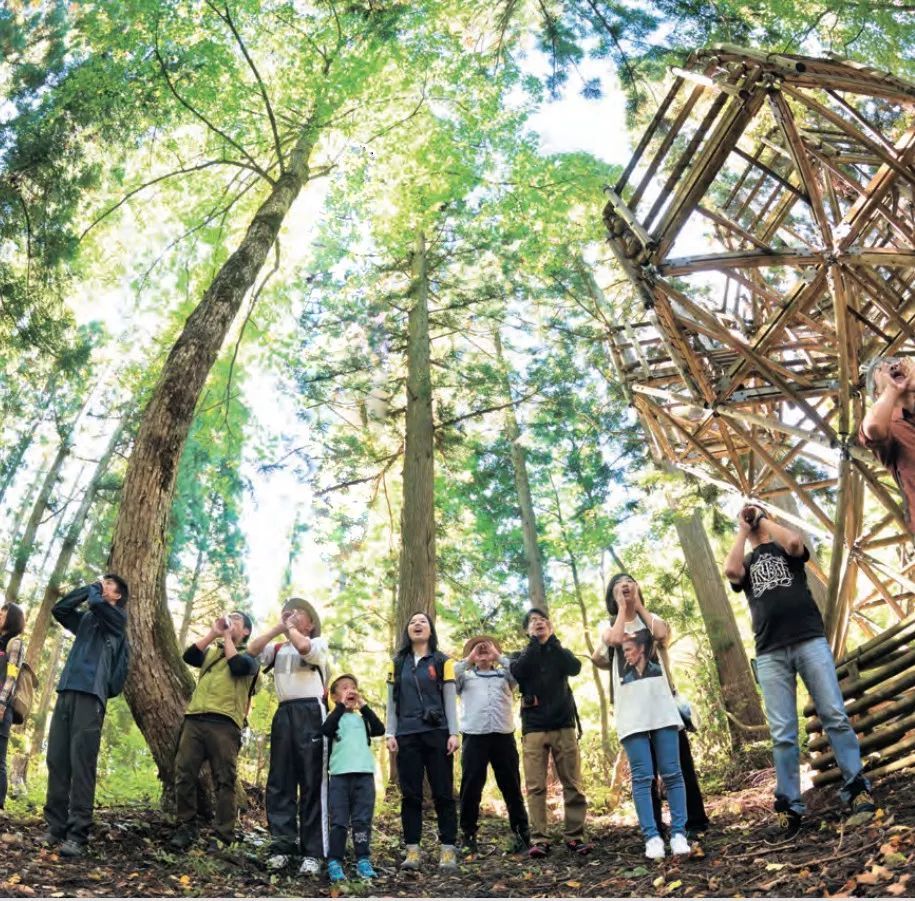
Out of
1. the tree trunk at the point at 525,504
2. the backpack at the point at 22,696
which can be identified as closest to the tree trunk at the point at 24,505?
the tree trunk at the point at 525,504

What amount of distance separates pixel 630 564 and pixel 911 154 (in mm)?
13288

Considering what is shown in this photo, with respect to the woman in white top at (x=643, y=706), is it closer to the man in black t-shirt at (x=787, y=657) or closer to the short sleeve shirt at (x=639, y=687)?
the short sleeve shirt at (x=639, y=687)

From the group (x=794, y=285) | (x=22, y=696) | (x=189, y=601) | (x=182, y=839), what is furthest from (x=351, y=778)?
(x=189, y=601)

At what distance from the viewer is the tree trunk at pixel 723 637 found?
9.87 meters

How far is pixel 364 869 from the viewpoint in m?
4.82

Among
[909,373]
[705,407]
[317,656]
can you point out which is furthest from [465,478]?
[909,373]

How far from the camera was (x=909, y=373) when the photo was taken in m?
3.27

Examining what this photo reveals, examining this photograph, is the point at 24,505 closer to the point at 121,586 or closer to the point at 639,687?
the point at 121,586

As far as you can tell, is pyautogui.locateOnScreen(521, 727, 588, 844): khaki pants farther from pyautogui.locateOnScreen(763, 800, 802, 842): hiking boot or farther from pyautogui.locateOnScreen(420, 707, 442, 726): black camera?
pyautogui.locateOnScreen(763, 800, 802, 842): hiking boot

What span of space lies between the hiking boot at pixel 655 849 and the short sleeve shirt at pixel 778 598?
1.25 meters

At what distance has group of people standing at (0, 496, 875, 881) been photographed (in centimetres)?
438

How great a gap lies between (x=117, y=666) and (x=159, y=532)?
140cm

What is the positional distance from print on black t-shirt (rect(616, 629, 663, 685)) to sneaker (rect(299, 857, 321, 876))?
2274mm

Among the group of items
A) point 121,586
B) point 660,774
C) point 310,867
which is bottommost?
point 310,867
